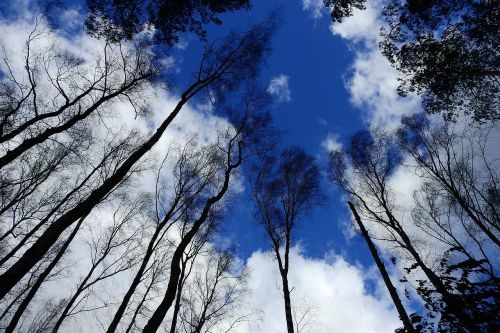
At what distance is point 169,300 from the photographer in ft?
20.1

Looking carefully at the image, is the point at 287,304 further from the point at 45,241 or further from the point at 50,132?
the point at 50,132

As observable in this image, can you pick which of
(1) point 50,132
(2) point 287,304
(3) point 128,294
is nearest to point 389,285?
(2) point 287,304

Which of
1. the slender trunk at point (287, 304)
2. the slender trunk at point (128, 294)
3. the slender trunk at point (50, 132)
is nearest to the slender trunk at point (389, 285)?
the slender trunk at point (287, 304)

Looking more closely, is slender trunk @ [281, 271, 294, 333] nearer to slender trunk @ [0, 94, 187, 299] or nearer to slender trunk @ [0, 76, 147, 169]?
slender trunk @ [0, 94, 187, 299]

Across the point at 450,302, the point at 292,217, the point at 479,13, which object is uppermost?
the point at 479,13

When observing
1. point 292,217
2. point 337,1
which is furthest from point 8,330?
point 337,1

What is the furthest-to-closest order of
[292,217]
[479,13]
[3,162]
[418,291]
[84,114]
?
[292,217] → [84,114] → [479,13] → [3,162] → [418,291]

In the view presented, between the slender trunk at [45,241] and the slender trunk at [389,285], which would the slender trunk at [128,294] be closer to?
the slender trunk at [45,241]

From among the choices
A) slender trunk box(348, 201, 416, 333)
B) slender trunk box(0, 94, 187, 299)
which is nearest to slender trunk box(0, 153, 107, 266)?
slender trunk box(0, 94, 187, 299)

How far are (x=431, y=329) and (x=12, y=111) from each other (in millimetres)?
12688

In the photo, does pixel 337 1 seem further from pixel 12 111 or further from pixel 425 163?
pixel 12 111

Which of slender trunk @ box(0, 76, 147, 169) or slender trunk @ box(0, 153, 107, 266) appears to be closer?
slender trunk @ box(0, 76, 147, 169)

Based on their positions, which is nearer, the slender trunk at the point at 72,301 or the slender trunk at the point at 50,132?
the slender trunk at the point at 50,132

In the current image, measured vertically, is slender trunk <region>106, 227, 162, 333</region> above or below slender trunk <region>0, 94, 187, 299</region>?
above
